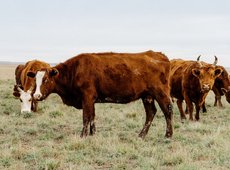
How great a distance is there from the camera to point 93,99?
10.2m

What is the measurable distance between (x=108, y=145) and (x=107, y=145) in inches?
0.8

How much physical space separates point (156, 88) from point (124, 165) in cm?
319

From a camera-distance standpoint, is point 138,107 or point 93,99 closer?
point 93,99

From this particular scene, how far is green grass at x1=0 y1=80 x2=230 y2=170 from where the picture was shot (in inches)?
301

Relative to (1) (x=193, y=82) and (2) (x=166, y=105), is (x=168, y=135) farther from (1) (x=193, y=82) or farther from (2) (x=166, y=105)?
(1) (x=193, y=82)

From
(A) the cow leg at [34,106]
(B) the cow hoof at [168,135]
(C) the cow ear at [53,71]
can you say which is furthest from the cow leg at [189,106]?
(C) the cow ear at [53,71]

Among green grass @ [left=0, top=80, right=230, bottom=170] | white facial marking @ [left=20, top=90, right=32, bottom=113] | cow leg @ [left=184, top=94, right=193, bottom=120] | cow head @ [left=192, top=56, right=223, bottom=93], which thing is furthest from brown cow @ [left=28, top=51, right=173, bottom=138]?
white facial marking @ [left=20, top=90, right=32, bottom=113]

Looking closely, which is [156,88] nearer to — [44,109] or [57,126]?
[57,126]

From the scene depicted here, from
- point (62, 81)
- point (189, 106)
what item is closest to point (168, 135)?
point (62, 81)

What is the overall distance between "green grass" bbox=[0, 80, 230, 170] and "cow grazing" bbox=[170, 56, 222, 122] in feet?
2.55

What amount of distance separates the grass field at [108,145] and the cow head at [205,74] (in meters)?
1.30

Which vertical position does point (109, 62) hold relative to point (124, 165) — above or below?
above

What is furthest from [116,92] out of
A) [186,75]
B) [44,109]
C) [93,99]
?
[44,109]

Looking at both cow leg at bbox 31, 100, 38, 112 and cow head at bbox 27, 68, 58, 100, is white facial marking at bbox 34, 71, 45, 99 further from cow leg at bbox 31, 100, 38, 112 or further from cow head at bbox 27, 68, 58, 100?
cow leg at bbox 31, 100, 38, 112
